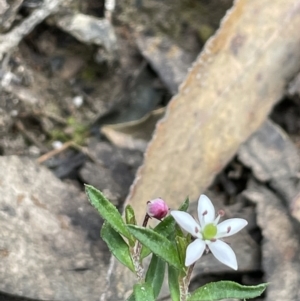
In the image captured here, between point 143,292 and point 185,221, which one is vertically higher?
point 185,221

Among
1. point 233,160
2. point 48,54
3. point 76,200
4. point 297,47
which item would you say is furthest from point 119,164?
point 297,47

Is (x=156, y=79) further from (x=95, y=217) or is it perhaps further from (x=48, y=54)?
(x=95, y=217)

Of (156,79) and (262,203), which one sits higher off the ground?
(156,79)

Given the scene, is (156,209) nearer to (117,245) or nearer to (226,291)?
(117,245)

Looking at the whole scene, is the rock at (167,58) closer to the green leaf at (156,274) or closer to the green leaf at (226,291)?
the green leaf at (156,274)

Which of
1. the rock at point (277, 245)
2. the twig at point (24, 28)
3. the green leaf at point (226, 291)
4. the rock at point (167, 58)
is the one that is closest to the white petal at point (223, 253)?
the green leaf at point (226, 291)

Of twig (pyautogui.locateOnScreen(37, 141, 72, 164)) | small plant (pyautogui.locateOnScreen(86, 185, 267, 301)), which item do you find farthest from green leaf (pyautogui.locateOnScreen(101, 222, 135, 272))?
twig (pyautogui.locateOnScreen(37, 141, 72, 164))

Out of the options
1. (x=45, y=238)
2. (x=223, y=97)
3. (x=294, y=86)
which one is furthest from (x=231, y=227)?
(x=294, y=86)
